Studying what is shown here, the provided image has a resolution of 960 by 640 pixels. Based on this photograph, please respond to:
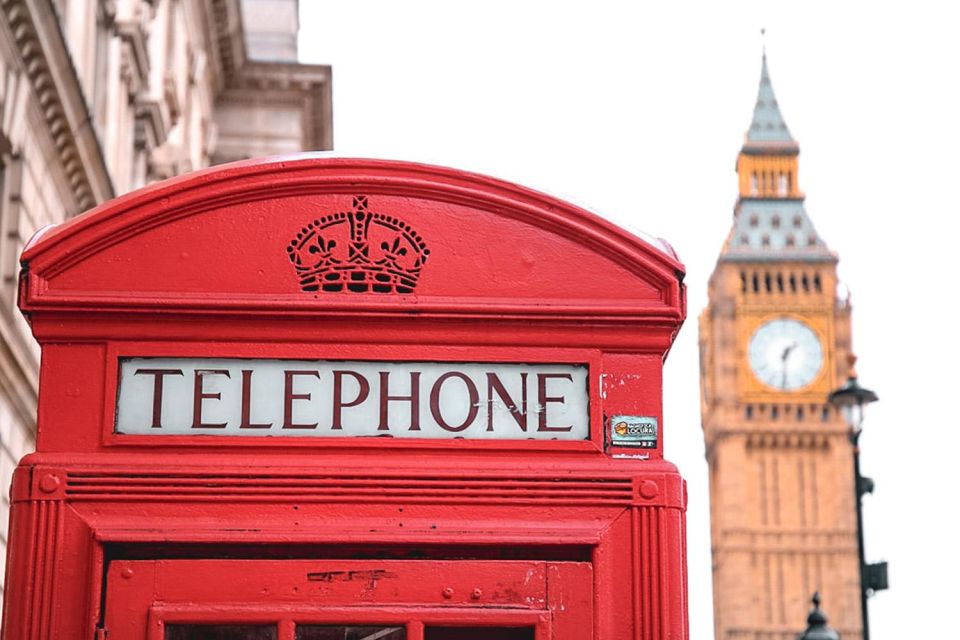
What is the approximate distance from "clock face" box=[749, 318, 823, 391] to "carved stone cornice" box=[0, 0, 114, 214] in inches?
2770

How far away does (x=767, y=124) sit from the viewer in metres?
88.7

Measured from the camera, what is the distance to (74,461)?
9.07 ft

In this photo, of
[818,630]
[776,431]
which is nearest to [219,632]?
[818,630]

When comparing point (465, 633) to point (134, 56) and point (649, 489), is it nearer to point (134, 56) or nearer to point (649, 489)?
point (649, 489)

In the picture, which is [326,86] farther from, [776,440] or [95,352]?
[776,440]

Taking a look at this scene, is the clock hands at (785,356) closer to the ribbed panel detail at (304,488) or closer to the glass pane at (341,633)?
the ribbed panel detail at (304,488)

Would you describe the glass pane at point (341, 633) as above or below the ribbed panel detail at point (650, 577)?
below

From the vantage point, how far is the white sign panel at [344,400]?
→ 2791 millimetres

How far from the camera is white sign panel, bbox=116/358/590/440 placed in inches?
110

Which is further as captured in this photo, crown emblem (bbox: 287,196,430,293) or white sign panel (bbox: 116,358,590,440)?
crown emblem (bbox: 287,196,430,293)

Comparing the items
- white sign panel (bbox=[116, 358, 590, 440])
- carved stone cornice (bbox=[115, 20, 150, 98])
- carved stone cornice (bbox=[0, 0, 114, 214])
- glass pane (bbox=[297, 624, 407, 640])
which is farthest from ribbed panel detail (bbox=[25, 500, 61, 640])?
carved stone cornice (bbox=[115, 20, 150, 98])

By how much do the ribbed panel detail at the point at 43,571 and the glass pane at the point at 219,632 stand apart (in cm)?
21

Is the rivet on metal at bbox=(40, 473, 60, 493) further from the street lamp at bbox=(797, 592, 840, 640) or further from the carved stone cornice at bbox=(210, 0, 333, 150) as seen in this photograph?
the carved stone cornice at bbox=(210, 0, 333, 150)

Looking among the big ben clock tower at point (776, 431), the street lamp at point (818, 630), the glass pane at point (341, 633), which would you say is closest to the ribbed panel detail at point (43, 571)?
the glass pane at point (341, 633)
